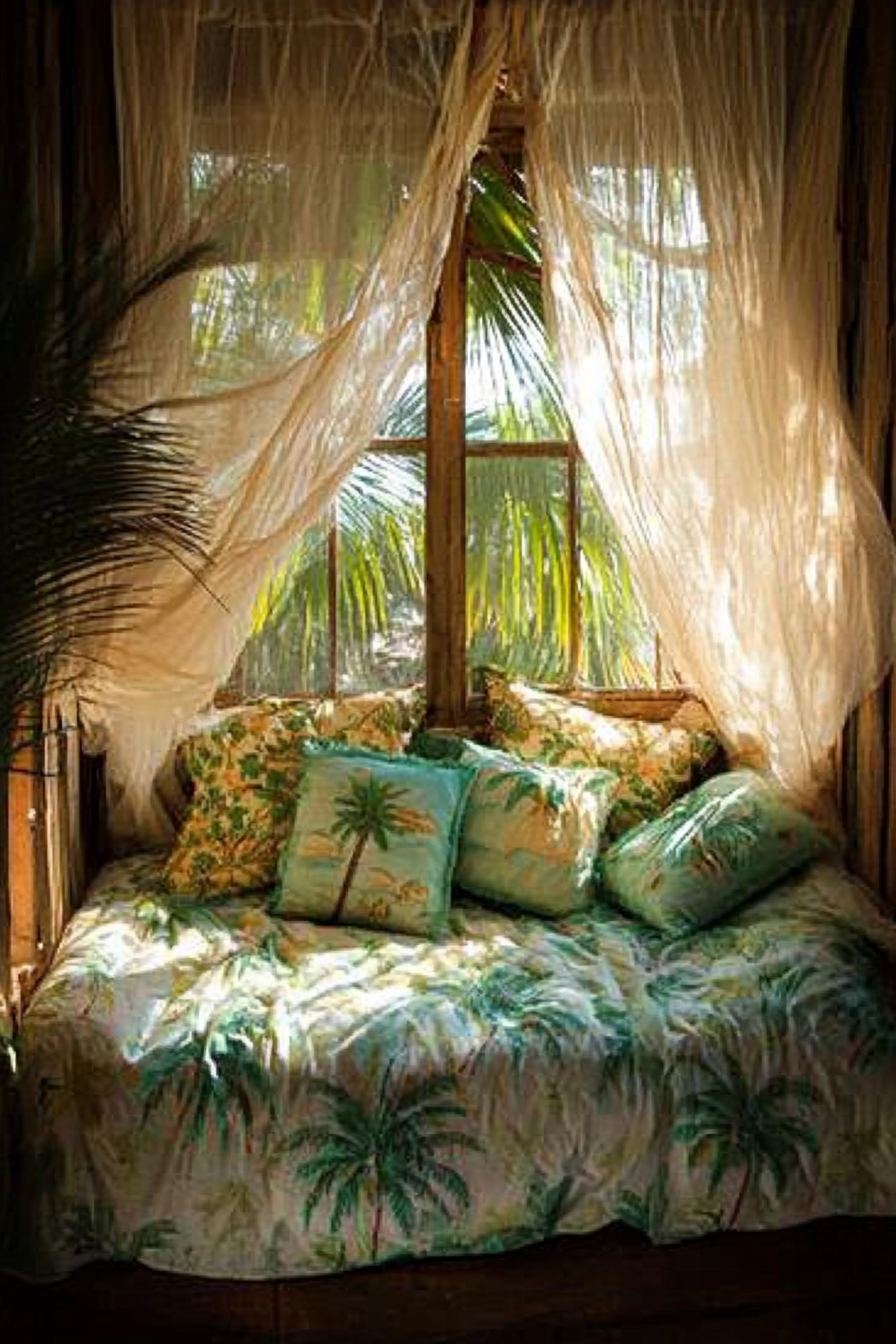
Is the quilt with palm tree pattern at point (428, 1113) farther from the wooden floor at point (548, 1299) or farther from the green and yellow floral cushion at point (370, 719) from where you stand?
the green and yellow floral cushion at point (370, 719)

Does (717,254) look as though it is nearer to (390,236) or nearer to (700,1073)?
(390,236)

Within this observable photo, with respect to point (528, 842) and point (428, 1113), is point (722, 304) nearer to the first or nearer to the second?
point (528, 842)

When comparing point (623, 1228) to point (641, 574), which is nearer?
point (623, 1228)

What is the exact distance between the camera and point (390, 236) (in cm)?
272

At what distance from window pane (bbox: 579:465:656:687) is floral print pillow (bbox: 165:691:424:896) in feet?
1.80

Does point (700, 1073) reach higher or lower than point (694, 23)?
lower

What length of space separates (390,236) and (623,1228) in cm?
181

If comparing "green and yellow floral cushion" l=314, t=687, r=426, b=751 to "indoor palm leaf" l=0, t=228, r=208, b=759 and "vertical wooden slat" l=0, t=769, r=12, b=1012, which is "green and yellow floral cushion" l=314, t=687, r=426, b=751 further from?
"vertical wooden slat" l=0, t=769, r=12, b=1012

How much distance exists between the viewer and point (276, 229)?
2.71 m

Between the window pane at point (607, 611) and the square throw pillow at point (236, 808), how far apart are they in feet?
2.43

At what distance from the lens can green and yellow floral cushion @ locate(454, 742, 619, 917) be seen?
2.91m

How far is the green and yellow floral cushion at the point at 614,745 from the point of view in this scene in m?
3.15

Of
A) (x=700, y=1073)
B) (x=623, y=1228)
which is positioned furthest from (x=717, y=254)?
(x=623, y=1228)

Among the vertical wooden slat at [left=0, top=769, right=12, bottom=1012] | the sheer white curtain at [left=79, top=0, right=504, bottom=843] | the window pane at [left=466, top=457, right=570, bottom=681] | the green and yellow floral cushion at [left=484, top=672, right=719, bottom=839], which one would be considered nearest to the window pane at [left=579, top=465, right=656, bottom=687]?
the window pane at [left=466, top=457, right=570, bottom=681]
